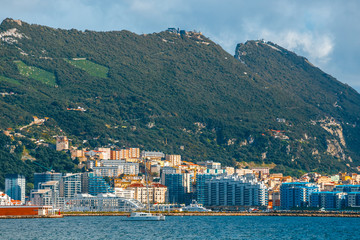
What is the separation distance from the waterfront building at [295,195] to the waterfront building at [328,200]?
1.56m

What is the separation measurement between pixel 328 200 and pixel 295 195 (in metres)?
6.64

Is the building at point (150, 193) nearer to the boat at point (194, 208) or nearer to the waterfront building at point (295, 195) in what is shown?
the boat at point (194, 208)

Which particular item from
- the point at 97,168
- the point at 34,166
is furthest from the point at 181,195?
the point at 34,166

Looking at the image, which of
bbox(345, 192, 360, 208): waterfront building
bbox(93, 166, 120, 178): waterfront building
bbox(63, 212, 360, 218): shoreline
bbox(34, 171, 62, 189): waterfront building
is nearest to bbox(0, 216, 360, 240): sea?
bbox(63, 212, 360, 218): shoreline

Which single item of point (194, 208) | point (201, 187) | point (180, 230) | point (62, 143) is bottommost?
point (180, 230)

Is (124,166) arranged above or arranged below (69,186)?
above

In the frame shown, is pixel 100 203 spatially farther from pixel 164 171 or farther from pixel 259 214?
pixel 259 214

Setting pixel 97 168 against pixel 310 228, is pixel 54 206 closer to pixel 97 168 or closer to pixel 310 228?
pixel 97 168

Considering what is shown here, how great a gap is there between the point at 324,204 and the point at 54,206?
169 ft

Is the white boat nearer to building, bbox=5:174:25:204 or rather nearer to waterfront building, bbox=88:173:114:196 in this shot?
building, bbox=5:174:25:204

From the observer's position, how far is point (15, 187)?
168000 mm

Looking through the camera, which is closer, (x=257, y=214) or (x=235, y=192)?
(x=257, y=214)

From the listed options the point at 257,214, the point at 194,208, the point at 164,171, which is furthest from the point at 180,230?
the point at 164,171

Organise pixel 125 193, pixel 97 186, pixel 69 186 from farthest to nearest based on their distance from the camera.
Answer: pixel 97 186, pixel 125 193, pixel 69 186
